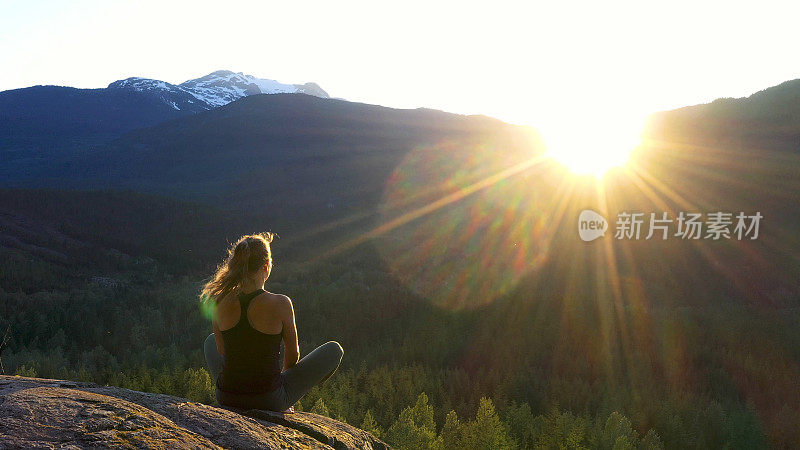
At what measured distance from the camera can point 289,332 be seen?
11.4 ft

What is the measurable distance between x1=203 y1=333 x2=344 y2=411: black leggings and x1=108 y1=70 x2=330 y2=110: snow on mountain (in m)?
128

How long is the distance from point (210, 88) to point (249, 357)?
16213 centimetres

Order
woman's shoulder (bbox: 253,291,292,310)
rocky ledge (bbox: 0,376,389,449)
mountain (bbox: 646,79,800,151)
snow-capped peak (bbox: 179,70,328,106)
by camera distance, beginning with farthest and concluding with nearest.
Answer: snow-capped peak (bbox: 179,70,328,106) < mountain (bbox: 646,79,800,151) < woman's shoulder (bbox: 253,291,292,310) < rocky ledge (bbox: 0,376,389,449)

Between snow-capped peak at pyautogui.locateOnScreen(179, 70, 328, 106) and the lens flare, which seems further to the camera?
snow-capped peak at pyautogui.locateOnScreen(179, 70, 328, 106)

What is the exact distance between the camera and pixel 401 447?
4930mm

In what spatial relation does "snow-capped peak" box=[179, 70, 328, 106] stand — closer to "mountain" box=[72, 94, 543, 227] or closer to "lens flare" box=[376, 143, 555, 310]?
"mountain" box=[72, 94, 543, 227]

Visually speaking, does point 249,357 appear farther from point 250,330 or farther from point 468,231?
point 468,231

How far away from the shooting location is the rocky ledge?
1.91 m


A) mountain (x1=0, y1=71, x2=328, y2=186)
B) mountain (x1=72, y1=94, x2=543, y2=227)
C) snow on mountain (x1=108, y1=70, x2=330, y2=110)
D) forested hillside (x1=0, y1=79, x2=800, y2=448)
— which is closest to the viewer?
forested hillside (x1=0, y1=79, x2=800, y2=448)

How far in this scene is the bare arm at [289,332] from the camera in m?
3.38

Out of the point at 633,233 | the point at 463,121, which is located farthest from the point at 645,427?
the point at 463,121

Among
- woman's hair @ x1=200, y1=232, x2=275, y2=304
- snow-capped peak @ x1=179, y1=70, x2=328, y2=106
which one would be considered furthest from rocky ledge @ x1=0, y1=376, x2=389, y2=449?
snow-capped peak @ x1=179, y1=70, x2=328, y2=106

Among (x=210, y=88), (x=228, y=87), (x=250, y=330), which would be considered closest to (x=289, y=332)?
(x=250, y=330)

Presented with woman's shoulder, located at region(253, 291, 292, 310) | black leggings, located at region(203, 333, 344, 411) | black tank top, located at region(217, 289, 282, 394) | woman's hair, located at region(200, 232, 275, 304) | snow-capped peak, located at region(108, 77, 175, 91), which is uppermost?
snow-capped peak, located at region(108, 77, 175, 91)
